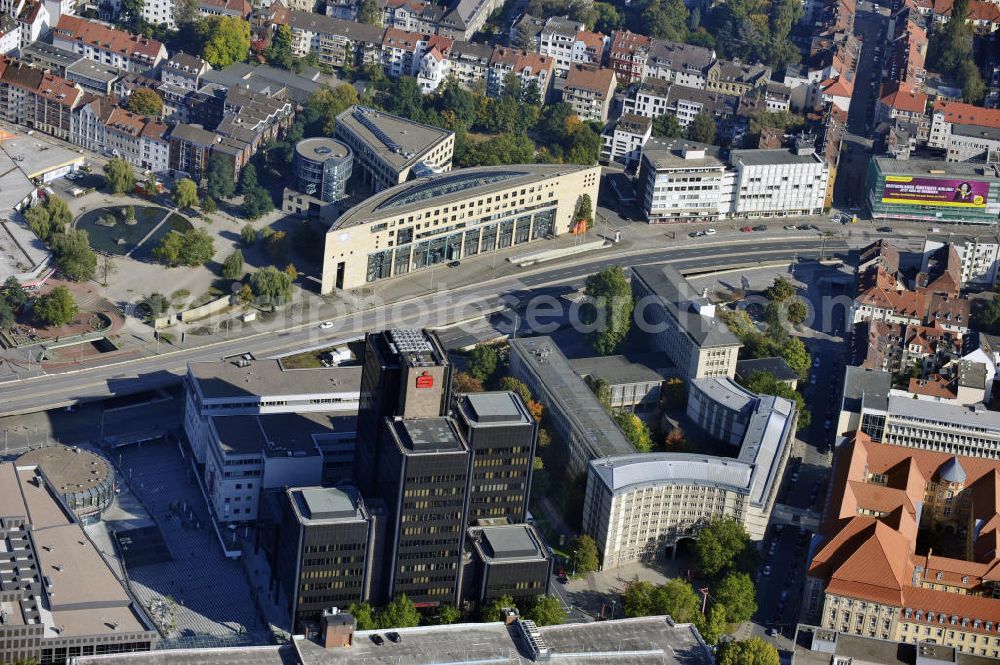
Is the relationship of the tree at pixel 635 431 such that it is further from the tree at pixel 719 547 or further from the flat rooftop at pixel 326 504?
the flat rooftop at pixel 326 504

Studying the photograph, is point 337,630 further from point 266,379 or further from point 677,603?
point 266,379

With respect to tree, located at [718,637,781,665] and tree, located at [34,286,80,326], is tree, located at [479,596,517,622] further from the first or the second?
tree, located at [34,286,80,326]

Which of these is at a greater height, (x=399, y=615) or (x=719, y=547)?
(x=719, y=547)

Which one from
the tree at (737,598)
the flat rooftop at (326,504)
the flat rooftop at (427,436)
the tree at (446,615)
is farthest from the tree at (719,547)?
the flat rooftop at (326,504)

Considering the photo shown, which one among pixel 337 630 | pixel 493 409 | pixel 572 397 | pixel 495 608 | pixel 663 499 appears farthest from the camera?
pixel 572 397

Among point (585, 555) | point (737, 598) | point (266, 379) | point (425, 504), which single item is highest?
point (425, 504)

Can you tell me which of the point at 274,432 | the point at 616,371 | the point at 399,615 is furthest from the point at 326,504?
the point at 616,371

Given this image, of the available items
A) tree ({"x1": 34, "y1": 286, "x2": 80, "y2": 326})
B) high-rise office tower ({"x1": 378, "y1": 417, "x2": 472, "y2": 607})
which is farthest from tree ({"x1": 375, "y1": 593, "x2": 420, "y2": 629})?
tree ({"x1": 34, "y1": 286, "x2": 80, "y2": 326})
